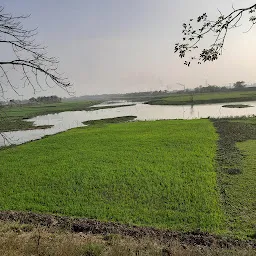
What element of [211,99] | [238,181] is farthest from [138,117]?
[211,99]

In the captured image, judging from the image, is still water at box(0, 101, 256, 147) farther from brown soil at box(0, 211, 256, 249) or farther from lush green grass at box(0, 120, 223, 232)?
brown soil at box(0, 211, 256, 249)

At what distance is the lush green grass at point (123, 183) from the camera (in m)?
10.3

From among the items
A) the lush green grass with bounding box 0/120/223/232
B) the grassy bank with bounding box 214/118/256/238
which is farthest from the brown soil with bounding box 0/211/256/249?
the grassy bank with bounding box 214/118/256/238

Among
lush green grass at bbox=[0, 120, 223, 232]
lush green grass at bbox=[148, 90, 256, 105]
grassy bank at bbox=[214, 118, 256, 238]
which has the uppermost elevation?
lush green grass at bbox=[148, 90, 256, 105]

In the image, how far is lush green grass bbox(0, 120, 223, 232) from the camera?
10.3 metres

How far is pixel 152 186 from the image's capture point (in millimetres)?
12828

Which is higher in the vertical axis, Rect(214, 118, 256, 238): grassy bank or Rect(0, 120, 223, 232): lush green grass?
Rect(0, 120, 223, 232): lush green grass

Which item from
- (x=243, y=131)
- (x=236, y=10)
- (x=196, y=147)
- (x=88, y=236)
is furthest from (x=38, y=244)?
(x=243, y=131)

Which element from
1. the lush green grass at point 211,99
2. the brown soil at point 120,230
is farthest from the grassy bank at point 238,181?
the lush green grass at point 211,99

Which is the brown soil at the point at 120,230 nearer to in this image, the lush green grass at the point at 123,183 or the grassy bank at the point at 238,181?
the lush green grass at the point at 123,183

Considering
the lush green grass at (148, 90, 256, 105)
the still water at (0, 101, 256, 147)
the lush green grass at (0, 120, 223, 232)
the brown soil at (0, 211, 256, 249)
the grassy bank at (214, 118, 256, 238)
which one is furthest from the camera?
the lush green grass at (148, 90, 256, 105)

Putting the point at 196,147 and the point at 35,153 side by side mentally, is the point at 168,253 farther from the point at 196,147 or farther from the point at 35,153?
the point at 35,153

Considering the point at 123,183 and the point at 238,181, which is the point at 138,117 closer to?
the point at 123,183

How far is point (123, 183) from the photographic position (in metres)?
13.4
